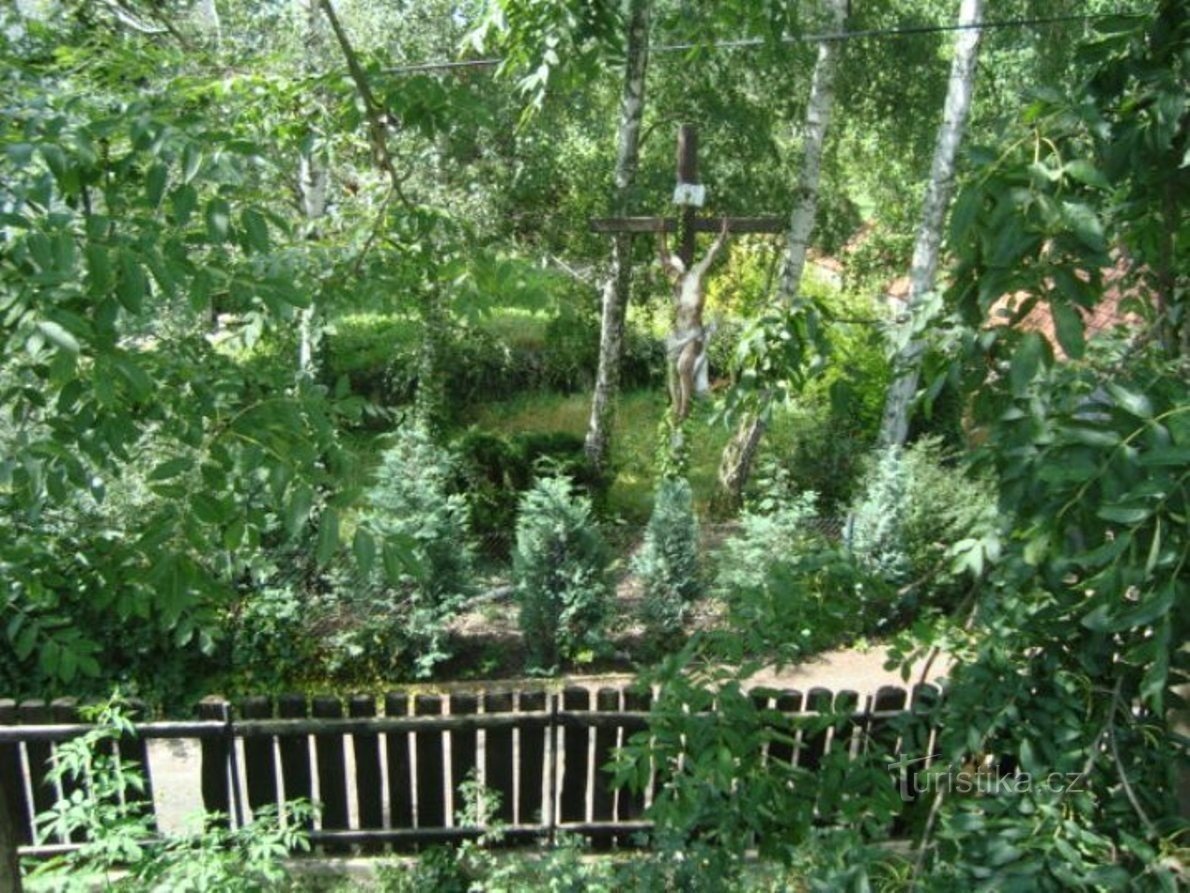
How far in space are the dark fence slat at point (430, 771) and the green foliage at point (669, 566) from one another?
212cm

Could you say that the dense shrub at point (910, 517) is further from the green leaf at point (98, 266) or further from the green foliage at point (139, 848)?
the green leaf at point (98, 266)

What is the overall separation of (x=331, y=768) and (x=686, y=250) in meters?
4.36

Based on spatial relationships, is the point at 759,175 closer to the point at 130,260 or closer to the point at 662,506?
the point at 662,506

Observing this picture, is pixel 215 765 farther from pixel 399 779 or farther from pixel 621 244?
Answer: pixel 621 244

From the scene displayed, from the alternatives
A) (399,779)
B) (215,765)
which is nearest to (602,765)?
(399,779)

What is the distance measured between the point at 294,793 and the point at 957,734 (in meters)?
3.33

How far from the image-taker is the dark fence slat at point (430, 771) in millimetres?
4328

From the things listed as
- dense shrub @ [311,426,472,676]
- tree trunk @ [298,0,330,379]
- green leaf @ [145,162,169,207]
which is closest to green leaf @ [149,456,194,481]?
green leaf @ [145,162,169,207]

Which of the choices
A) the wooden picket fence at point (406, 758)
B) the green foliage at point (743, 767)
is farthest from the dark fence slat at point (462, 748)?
the green foliage at point (743, 767)

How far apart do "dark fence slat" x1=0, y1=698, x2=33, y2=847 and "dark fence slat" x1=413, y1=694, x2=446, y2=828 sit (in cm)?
158

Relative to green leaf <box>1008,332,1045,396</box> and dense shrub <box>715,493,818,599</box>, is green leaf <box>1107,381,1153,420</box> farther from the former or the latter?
dense shrub <box>715,493,818,599</box>

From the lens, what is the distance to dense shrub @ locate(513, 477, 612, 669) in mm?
6027

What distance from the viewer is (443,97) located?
2879 millimetres

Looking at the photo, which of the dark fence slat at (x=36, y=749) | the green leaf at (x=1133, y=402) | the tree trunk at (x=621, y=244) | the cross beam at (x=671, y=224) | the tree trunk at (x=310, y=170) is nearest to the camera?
the green leaf at (x=1133, y=402)
